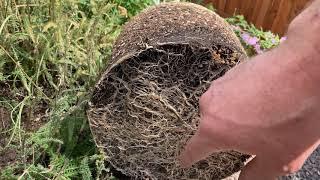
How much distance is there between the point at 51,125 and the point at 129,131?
31cm

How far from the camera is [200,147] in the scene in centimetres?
107

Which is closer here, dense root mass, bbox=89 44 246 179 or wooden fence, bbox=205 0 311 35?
dense root mass, bbox=89 44 246 179

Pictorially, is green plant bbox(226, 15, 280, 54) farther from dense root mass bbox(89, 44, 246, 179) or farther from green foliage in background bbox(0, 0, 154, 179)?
dense root mass bbox(89, 44, 246, 179)

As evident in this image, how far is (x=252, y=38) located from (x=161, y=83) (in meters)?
1.36

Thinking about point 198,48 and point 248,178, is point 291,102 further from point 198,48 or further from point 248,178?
point 198,48

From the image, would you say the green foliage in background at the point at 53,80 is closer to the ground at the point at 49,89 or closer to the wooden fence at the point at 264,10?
the ground at the point at 49,89

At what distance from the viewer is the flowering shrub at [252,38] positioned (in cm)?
328

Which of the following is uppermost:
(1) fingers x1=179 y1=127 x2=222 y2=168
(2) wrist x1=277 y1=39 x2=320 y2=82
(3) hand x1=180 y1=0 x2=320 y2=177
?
(2) wrist x1=277 y1=39 x2=320 y2=82

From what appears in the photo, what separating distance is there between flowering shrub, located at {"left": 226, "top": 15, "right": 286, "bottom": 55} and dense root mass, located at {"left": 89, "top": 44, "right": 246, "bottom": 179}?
3.78ft

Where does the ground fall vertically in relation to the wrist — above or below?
below

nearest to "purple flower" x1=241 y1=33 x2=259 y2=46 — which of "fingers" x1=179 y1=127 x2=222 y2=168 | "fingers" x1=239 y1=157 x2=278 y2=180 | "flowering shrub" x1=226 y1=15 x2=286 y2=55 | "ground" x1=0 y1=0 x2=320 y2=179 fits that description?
"flowering shrub" x1=226 y1=15 x2=286 y2=55

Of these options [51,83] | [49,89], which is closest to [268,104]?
[51,83]

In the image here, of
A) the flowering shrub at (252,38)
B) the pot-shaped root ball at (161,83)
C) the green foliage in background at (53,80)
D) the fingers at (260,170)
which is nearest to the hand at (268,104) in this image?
the fingers at (260,170)

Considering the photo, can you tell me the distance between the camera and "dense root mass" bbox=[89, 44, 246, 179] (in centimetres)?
208
